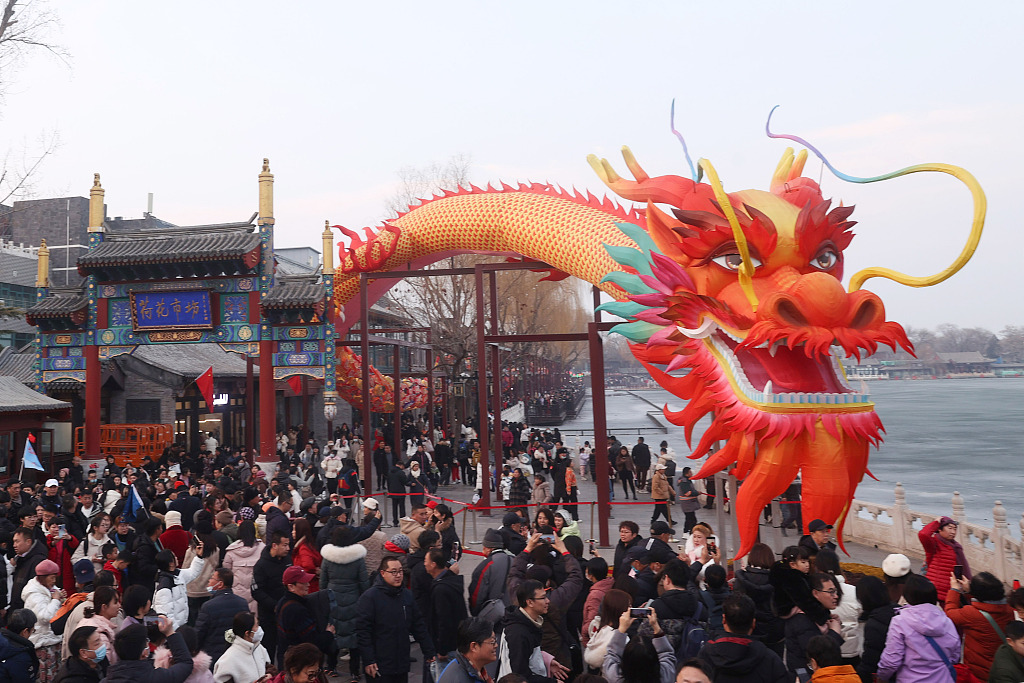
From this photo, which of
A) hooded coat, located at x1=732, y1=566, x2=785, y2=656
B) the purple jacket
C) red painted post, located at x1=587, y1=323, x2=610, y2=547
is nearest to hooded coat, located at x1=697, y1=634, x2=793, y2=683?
the purple jacket

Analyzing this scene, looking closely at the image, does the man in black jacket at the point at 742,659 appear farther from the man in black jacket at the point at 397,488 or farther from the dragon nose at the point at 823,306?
the man in black jacket at the point at 397,488

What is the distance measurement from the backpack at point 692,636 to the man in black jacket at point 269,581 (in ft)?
9.72

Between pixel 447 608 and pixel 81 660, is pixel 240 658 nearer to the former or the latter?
pixel 81 660

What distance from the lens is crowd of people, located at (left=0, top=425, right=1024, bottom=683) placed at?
362cm

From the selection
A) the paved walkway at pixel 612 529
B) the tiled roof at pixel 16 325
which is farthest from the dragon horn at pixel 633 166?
the tiled roof at pixel 16 325

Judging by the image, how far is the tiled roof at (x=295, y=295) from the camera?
16.1 meters

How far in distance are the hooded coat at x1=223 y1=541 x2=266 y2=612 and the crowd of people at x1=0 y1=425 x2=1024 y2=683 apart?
0.01 metres

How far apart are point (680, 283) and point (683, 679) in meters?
5.31

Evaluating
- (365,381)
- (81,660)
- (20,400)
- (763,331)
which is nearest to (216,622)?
(81,660)

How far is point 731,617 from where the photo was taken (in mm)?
3436

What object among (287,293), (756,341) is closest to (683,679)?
(756,341)

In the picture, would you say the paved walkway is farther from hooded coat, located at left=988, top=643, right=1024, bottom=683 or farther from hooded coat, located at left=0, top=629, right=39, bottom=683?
hooded coat, located at left=988, top=643, right=1024, bottom=683

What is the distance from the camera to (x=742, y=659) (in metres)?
3.33

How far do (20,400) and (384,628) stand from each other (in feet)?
45.2
